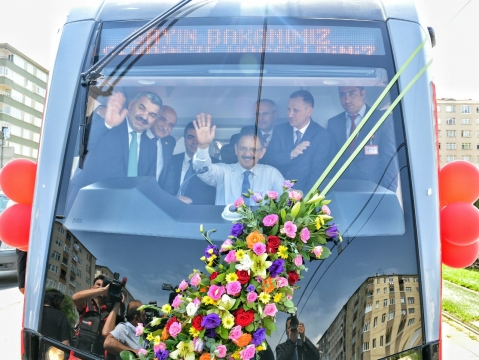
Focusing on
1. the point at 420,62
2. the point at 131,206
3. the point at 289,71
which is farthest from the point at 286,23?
the point at 131,206

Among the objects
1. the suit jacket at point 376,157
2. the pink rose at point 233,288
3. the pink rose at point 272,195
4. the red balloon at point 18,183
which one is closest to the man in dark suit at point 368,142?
the suit jacket at point 376,157

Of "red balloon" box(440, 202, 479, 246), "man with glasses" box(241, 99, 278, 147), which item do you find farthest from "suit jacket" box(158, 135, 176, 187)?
"red balloon" box(440, 202, 479, 246)

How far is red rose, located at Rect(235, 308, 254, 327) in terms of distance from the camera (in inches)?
96.9

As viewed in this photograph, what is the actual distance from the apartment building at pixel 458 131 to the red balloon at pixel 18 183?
126989 mm

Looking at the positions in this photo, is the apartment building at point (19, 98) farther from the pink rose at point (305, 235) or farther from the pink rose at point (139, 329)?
the pink rose at point (305, 235)

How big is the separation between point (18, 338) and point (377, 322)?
640cm

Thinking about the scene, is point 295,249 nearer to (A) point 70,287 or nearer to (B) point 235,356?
(B) point 235,356

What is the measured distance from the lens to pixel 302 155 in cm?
305

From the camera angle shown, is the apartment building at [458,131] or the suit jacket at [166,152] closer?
the suit jacket at [166,152]

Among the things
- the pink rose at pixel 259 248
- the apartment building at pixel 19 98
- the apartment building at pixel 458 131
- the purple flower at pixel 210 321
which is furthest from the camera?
the apartment building at pixel 458 131

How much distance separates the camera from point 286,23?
3.28m

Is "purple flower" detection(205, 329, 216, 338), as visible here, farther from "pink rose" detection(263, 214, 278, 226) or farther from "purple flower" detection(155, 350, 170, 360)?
"pink rose" detection(263, 214, 278, 226)

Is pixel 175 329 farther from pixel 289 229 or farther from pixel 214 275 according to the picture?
pixel 289 229

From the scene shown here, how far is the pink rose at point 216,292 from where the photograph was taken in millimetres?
2479
